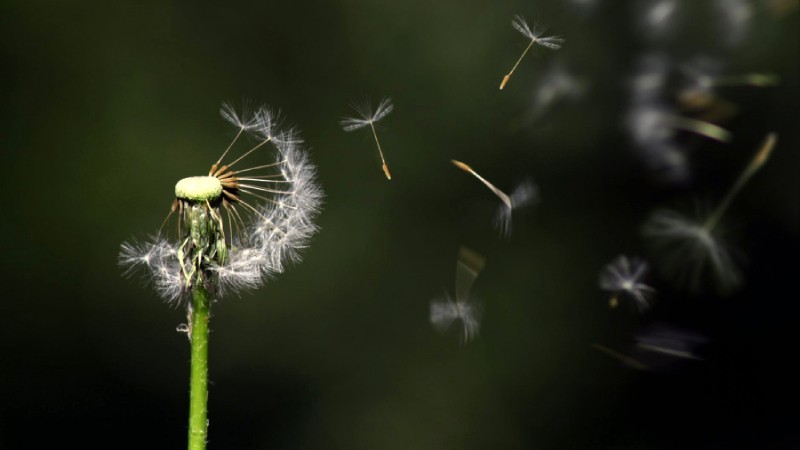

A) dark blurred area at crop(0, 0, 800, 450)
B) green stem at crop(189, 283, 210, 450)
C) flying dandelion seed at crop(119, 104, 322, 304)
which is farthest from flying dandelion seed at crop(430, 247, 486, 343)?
green stem at crop(189, 283, 210, 450)

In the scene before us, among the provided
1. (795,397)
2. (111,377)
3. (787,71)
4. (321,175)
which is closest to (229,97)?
(321,175)

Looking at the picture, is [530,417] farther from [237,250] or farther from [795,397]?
[237,250]

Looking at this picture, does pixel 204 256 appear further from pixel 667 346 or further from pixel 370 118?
pixel 667 346

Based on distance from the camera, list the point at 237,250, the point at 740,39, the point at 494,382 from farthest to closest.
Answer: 1. the point at 494,382
2. the point at 740,39
3. the point at 237,250

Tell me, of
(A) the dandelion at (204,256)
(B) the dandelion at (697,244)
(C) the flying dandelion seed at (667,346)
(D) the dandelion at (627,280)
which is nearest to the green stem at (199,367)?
(A) the dandelion at (204,256)

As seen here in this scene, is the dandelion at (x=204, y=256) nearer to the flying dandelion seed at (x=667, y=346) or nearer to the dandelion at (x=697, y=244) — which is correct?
the dandelion at (x=697, y=244)

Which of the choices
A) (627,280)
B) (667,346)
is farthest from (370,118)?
(667,346)
